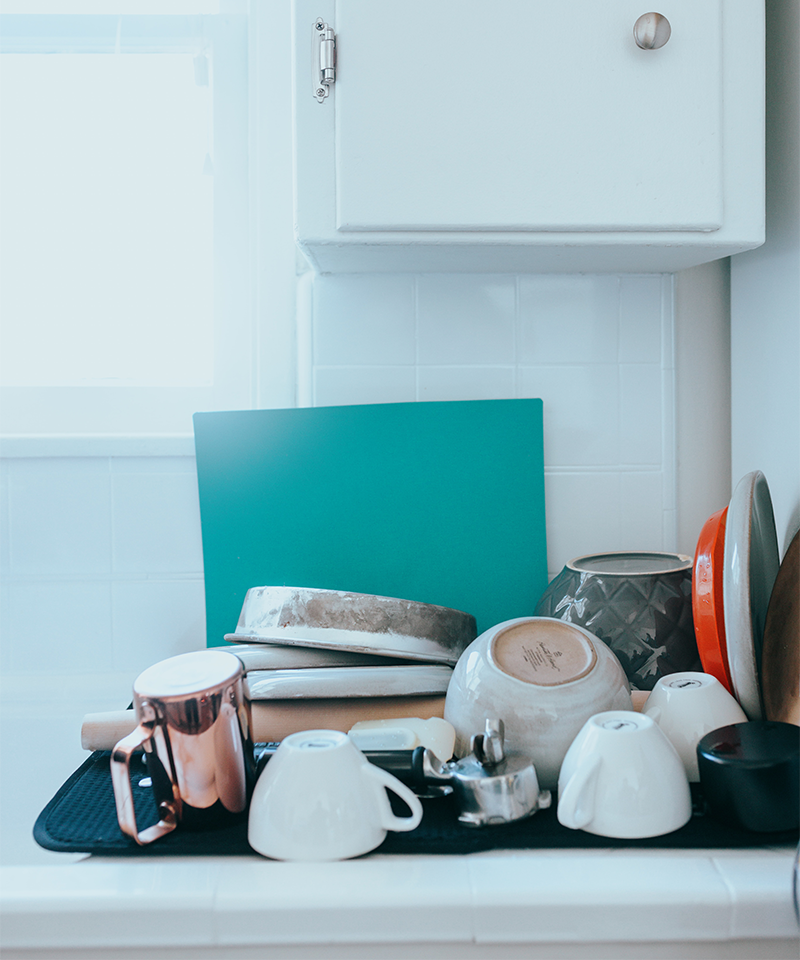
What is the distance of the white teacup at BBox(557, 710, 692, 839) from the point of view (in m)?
0.61

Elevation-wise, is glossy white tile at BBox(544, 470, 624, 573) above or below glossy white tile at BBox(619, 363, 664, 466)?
below

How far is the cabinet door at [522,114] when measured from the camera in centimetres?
83

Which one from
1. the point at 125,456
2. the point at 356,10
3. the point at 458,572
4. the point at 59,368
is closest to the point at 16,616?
the point at 125,456

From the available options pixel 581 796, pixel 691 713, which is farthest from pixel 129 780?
pixel 691 713

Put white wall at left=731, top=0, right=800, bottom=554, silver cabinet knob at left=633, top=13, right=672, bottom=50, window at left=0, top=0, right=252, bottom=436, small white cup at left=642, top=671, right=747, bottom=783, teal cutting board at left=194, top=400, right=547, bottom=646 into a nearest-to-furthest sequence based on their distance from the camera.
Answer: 1. small white cup at left=642, top=671, right=747, bottom=783
2. silver cabinet knob at left=633, top=13, right=672, bottom=50
3. white wall at left=731, top=0, right=800, bottom=554
4. teal cutting board at left=194, top=400, right=547, bottom=646
5. window at left=0, top=0, right=252, bottom=436

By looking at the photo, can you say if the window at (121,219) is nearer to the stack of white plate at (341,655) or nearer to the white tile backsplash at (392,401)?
the white tile backsplash at (392,401)

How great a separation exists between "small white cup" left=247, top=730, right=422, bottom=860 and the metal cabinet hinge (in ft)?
2.25

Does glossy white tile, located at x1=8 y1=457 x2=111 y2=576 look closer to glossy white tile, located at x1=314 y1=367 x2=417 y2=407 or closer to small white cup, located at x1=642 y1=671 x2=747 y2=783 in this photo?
glossy white tile, located at x1=314 y1=367 x2=417 y2=407

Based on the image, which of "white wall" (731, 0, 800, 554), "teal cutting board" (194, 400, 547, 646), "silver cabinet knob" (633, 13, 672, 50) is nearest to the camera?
"silver cabinet knob" (633, 13, 672, 50)

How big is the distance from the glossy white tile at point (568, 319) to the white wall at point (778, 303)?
19cm

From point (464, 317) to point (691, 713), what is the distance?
0.66m

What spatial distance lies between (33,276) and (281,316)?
0.43 m

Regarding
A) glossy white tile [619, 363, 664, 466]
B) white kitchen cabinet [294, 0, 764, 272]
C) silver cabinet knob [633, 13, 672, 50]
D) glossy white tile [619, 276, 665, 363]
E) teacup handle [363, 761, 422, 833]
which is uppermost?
silver cabinet knob [633, 13, 672, 50]

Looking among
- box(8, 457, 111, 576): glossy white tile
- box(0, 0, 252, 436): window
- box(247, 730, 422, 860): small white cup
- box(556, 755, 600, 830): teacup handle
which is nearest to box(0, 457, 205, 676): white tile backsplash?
box(8, 457, 111, 576): glossy white tile
